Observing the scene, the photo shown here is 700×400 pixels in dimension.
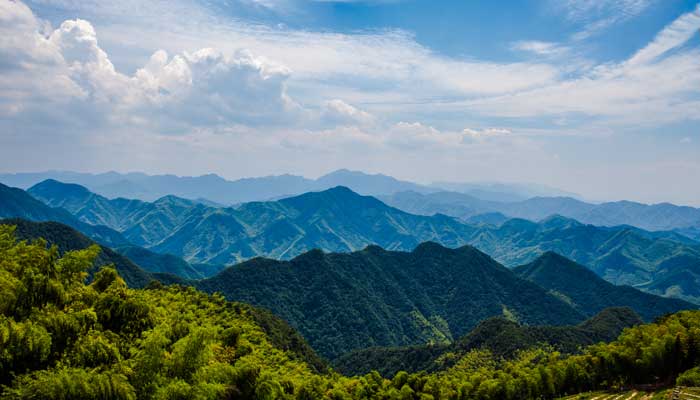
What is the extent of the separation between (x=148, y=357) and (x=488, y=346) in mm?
130094

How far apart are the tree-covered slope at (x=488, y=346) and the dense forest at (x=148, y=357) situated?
216 feet

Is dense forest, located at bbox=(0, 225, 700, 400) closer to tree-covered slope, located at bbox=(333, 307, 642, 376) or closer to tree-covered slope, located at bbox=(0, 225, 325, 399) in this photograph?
tree-covered slope, located at bbox=(0, 225, 325, 399)

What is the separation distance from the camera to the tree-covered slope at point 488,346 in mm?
143625

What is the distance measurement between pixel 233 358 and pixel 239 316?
158ft

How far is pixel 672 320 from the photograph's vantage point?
86125 mm

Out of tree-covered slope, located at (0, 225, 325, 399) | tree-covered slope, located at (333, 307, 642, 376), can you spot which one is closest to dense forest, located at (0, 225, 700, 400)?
tree-covered slope, located at (0, 225, 325, 399)

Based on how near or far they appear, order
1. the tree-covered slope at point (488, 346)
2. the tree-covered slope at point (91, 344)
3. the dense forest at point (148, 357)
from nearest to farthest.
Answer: the tree-covered slope at point (91, 344) < the dense forest at point (148, 357) < the tree-covered slope at point (488, 346)

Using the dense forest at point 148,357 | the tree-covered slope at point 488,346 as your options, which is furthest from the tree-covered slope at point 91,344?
the tree-covered slope at point 488,346

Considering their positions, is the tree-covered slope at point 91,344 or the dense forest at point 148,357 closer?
the tree-covered slope at point 91,344

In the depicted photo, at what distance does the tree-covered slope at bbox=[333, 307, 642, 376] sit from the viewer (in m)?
144

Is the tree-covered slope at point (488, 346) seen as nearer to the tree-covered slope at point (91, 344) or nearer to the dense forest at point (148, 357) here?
the dense forest at point (148, 357)

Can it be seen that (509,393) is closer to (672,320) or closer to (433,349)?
(672,320)

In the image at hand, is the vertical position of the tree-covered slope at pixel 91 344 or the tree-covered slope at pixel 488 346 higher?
the tree-covered slope at pixel 91 344

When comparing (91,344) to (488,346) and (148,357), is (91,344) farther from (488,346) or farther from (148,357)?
(488,346)
